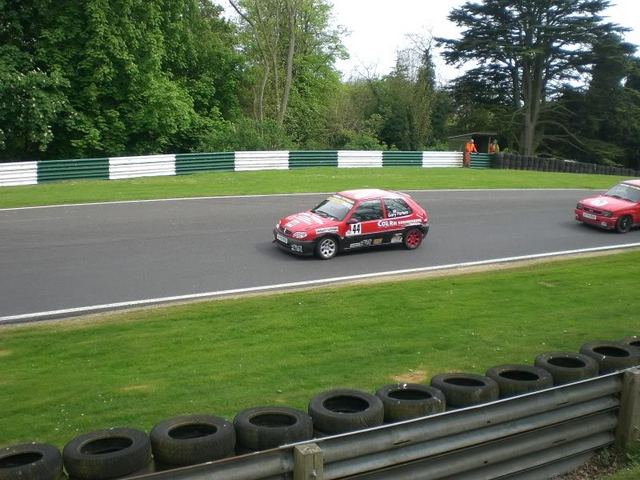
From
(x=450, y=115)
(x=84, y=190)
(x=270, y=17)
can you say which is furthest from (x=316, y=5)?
(x=84, y=190)

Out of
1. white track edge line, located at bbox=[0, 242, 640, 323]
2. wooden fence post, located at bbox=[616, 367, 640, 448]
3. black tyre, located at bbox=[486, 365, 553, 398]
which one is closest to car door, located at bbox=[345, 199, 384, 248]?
white track edge line, located at bbox=[0, 242, 640, 323]

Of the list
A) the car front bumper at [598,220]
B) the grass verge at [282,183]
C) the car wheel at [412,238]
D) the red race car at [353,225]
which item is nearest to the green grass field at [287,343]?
the red race car at [353,225]

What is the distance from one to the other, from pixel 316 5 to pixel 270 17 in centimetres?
1101

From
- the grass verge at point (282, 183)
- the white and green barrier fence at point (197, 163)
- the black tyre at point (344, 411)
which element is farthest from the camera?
the white and green barrier fence at point (197, 163)

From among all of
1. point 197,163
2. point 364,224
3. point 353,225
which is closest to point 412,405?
point 353,225

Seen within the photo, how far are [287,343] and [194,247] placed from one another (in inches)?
278

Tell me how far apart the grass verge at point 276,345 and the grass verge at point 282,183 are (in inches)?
472

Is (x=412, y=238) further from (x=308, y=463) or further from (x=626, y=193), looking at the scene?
(x=308, y=463)

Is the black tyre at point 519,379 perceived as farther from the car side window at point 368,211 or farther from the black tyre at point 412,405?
the car side window at point 368,211

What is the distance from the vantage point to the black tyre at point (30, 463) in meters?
4.15

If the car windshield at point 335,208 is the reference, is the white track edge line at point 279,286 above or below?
below

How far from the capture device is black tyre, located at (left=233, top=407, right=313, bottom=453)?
4.87 metres

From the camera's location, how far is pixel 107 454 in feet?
14.4

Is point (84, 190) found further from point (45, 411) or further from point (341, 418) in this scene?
point (341, 418)
